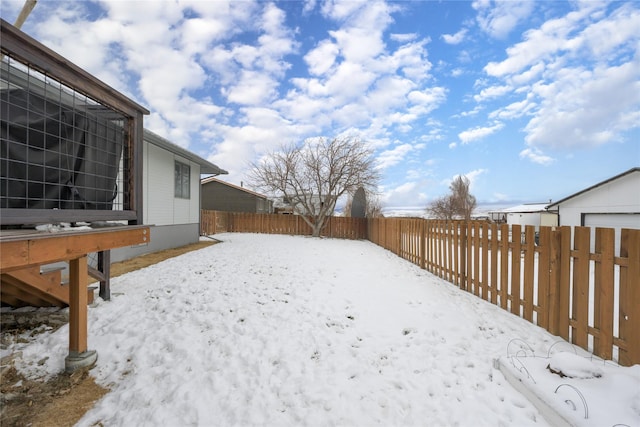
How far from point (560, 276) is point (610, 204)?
1190 centimetres

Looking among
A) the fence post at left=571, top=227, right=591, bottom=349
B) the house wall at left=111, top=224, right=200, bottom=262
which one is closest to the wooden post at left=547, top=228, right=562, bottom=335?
the fence post at left=571, top=227, right=591, bottom=349

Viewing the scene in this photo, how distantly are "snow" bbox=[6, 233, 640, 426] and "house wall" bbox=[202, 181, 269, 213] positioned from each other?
2260 centimetres

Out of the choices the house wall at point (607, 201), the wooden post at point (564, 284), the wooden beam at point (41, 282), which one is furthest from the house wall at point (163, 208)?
the house wall at point (607, 201)

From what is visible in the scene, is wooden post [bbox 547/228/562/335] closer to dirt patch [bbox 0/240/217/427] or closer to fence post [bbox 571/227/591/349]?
fence post [bbox 571/227/591/349]

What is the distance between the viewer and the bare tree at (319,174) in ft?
51.5

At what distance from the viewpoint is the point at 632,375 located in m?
2.00

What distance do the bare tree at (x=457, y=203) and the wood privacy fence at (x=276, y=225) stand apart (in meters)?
20.3

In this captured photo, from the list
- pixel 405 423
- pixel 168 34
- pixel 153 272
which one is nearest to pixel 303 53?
pixel 168 34

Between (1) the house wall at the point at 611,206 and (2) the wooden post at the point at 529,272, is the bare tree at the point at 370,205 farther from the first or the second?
(2) the wooden post at the point at 529,272

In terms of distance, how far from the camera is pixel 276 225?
734 inches

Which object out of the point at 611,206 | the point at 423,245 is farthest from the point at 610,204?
the point at 423,245

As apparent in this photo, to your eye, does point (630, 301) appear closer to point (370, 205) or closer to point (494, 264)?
point (494, 264)

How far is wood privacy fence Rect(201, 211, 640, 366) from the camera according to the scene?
7.93ft

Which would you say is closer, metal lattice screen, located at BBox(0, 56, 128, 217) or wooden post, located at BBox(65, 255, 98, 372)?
metal lattice screen, located at BBox(0, 56, 128, 217)
